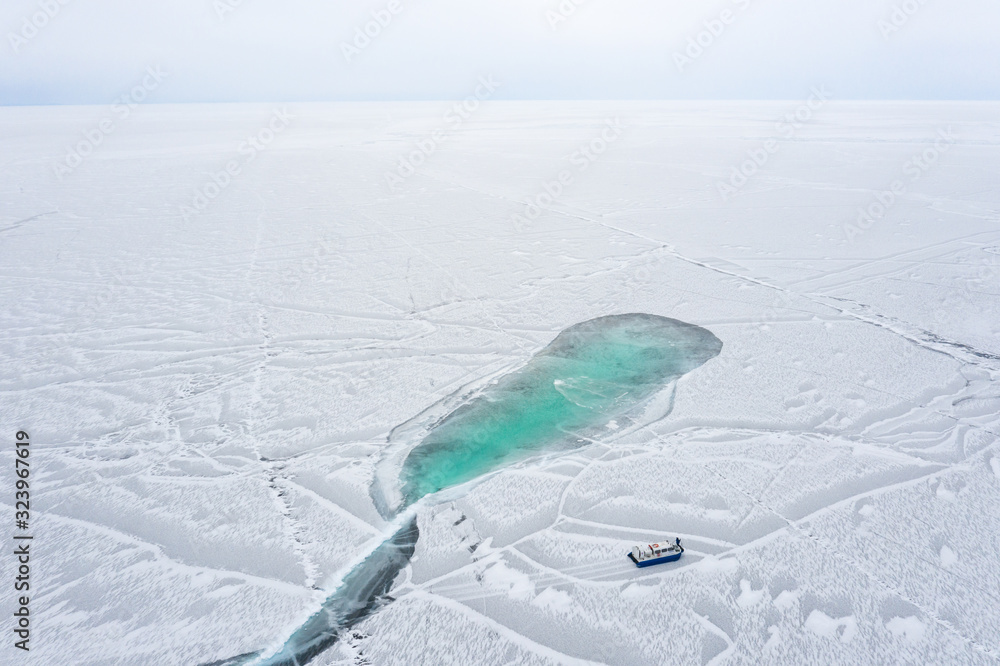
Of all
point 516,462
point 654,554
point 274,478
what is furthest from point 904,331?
point 274,478

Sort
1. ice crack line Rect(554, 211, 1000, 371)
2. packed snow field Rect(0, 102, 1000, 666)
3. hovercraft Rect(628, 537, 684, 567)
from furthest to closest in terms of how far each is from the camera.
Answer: ice crack line Rect(554, 211, 1000, 371), hovercraft Rect(628, 537, 684, 567), packed snow field Rect(0, 102, 1000, 666)

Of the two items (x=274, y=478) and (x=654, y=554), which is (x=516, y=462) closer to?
(x=654, y=554)

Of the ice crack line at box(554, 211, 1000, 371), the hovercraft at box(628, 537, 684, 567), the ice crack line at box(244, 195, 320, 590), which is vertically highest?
the ice crack line at box(244, 195, 320, 590)

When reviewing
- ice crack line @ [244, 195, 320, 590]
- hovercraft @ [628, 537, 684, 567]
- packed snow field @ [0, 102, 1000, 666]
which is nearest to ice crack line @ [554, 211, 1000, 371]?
packed snow field @ [0, 102, 1000, 666]

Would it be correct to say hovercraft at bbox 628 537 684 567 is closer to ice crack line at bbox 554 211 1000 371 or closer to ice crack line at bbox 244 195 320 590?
ice crack line at bbox 244 195 320 590

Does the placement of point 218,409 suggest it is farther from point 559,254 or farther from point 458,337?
point 559,254

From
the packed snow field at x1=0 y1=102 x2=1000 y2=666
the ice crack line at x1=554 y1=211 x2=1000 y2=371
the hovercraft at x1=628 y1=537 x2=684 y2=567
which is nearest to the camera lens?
the packed snow field at x1=0 y1=102 x2=1000 y2=666

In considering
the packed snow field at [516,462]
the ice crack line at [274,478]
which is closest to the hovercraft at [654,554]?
the packed snow field at [516,462]

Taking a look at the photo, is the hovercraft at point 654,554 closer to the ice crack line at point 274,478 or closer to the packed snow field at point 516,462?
the packed snow field at point 516,462
